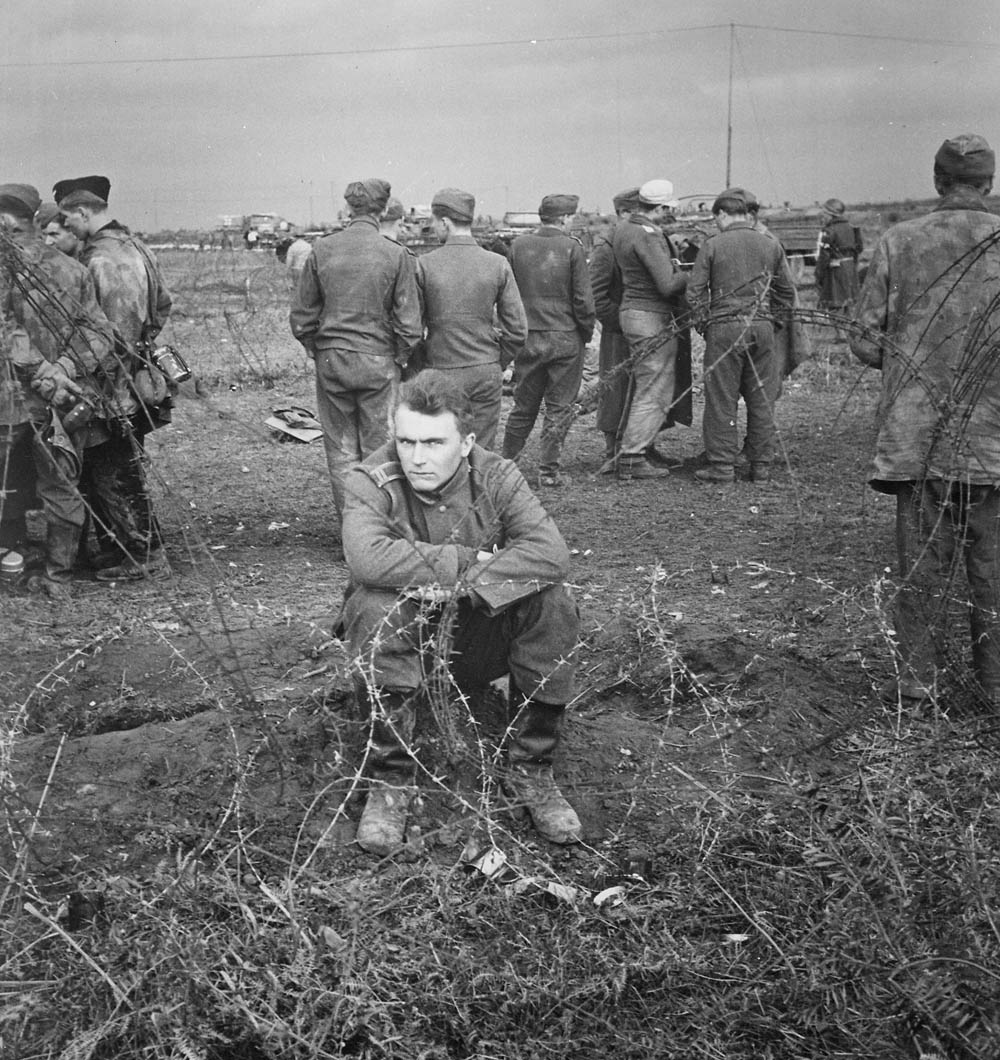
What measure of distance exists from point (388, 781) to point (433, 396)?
1135mm

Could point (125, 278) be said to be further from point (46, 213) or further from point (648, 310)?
point (648, 310)

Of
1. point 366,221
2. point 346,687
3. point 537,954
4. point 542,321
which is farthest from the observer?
point 542,321

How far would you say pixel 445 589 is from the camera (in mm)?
3496

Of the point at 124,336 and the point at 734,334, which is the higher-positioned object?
the point at 124,336

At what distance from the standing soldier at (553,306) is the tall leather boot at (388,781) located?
456cm

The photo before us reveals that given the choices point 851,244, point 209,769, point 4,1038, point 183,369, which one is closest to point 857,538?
point 183,369

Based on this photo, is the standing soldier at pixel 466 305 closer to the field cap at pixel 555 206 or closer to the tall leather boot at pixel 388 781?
the field cap at pixel 555 206

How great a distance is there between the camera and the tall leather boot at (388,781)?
11.1 feet

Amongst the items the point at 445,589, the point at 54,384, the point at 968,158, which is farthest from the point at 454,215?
the point at 445,589

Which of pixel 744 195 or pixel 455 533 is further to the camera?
pixel 744 195

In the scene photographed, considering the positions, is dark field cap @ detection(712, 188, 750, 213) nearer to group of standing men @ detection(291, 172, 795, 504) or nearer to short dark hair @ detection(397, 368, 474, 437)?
group of standing men @ detection(291, 172, 795, 504)

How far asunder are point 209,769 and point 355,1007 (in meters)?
1.38

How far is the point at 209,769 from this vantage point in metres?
3.86

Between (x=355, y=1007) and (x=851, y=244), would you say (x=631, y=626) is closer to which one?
(x=355, y=1007)
